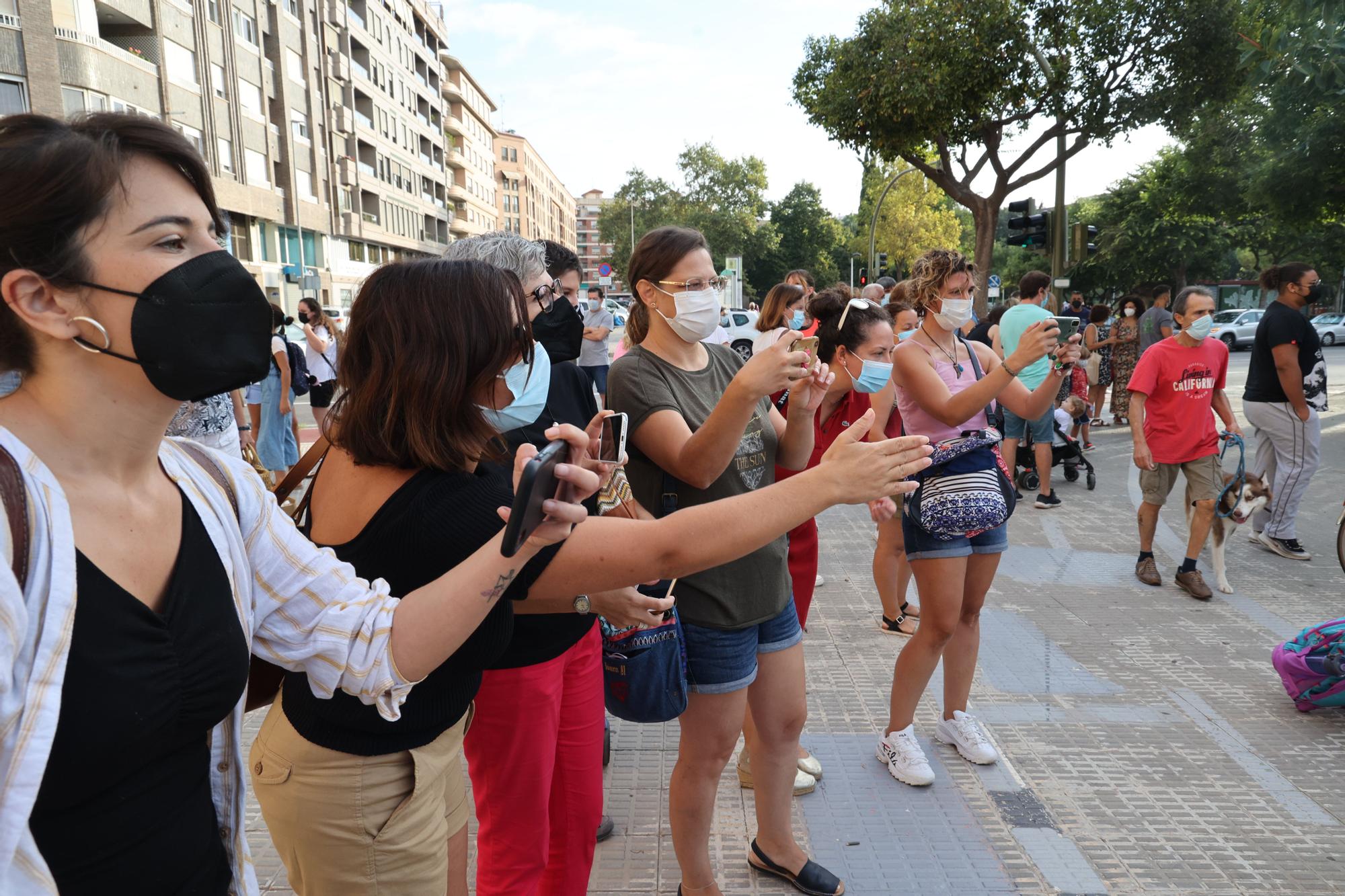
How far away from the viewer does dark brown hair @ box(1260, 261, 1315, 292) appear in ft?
21.3

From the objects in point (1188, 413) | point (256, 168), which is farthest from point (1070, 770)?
point (256, 168)

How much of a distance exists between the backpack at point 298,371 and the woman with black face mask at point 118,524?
869cm

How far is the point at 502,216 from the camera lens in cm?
9894

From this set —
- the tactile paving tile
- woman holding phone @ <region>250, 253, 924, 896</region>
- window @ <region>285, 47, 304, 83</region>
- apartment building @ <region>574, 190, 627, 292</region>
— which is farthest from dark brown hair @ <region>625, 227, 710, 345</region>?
apartment building @ <region>574, 190, 627, 292</region>

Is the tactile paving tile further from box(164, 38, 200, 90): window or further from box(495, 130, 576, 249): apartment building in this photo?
box(495, 130, 576, 249): apartment building

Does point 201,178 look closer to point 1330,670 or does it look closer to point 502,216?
point 1330,670

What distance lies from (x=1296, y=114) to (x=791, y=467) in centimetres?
1208

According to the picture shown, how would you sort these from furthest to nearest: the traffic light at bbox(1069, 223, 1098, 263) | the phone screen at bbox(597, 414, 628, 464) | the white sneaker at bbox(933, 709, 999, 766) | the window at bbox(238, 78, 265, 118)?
the window at bbox(238, 78, 265, 118) < the traffic light at bbox(1069, 223, 1098, 263) < the white sneaker at bbox(933, 709, 999, 766) < the phone screen at bbox(597, 414, 628, 464)

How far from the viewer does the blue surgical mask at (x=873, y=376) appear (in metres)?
3.80

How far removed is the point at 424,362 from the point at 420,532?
332 mm

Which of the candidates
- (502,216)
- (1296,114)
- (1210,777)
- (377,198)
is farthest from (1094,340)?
(502,216)

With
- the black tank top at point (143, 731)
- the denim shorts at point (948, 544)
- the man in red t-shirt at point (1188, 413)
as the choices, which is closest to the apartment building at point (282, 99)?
the denim shorts at point (948, 544)

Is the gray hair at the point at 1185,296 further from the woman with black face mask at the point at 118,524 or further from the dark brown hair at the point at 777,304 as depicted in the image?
the woman with black face mask at the point at 118,524

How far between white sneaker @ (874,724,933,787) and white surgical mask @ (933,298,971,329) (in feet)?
5.51
